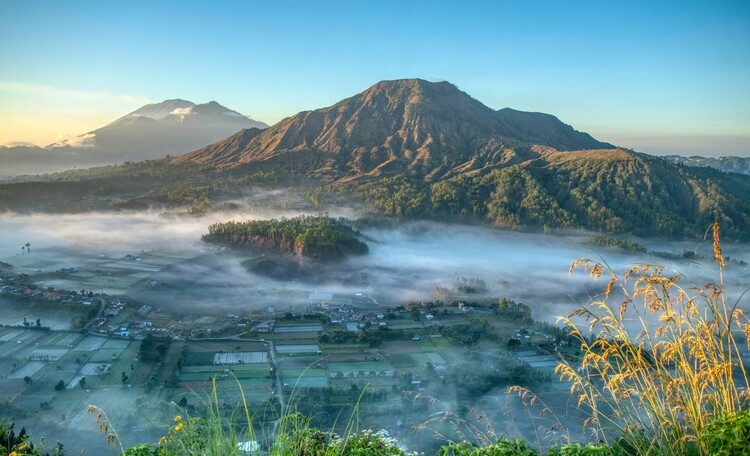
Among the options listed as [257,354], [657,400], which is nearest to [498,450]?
[657,400]

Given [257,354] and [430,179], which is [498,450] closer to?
[257,354]

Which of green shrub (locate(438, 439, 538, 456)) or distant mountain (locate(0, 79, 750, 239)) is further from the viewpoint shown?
distant mountain (locate(0, 79, 750, 239))

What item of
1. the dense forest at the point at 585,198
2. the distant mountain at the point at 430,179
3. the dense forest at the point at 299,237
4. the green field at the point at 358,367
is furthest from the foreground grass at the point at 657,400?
the distant mountain at the point at 430,179

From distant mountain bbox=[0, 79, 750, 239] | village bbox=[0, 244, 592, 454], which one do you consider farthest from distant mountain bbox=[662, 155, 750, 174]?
village bbox=[0, 244, 592, 454]

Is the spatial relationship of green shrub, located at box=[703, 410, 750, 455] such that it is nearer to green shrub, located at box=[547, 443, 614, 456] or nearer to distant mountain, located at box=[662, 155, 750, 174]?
green shrub, located at box=[547, 443, 614, 456]

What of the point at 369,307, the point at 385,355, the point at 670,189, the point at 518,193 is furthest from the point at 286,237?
the point at 670,189

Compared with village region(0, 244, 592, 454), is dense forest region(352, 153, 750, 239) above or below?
above

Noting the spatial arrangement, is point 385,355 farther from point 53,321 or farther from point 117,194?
point 117,194
